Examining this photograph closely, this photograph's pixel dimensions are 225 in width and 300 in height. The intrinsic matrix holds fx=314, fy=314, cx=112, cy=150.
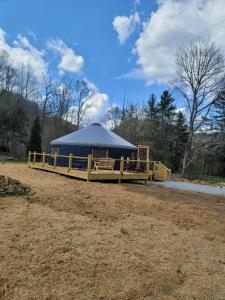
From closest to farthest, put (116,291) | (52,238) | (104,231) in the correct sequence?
1. (116,291)
2. (52,238)
3. (104,231)

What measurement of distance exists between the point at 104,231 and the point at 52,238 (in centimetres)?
88

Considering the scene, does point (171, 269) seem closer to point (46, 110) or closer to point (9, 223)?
point (9, 223)

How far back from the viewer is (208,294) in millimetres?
3037

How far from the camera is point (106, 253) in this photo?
3.88 metres

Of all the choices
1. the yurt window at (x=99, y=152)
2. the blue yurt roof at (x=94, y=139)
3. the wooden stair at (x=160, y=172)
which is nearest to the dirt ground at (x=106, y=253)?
the wooden stair at (x=160, y=172)

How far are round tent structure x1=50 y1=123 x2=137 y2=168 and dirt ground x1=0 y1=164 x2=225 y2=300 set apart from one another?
369 inches

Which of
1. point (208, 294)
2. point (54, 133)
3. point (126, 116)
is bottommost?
point (208, 294)

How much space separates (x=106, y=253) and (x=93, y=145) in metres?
12.1

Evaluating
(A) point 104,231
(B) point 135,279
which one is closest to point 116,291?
(B) point 135,279

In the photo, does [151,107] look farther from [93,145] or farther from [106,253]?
[106,253]

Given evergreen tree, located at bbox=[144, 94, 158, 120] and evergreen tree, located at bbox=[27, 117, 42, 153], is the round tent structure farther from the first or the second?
evergreen tree, located at bbox=[144, 94, 158, 120]

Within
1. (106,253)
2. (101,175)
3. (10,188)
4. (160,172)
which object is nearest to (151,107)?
(160,172)

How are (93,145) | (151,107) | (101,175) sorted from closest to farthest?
(101,175), (93,145), (151,107)

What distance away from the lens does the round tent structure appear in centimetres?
1600
